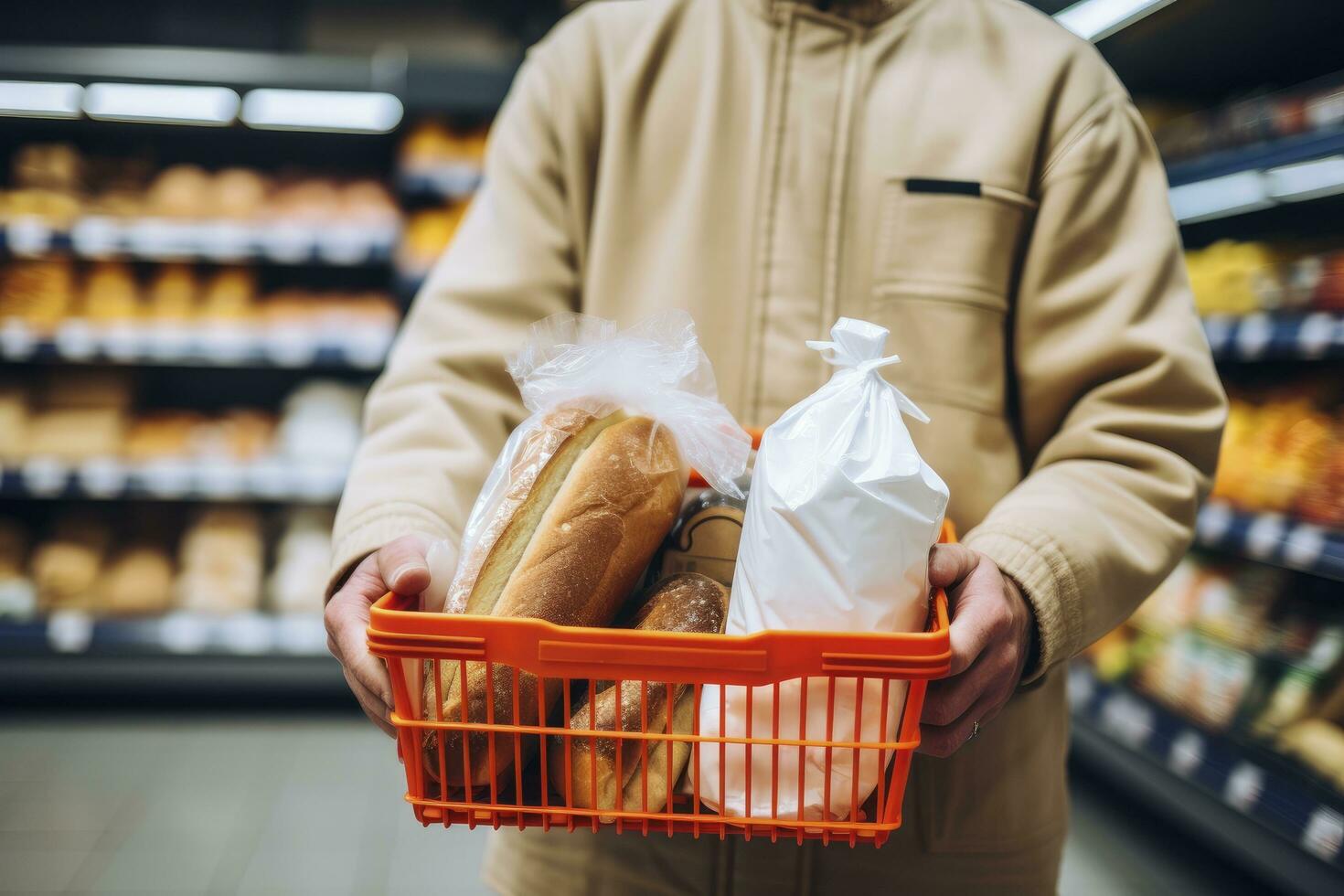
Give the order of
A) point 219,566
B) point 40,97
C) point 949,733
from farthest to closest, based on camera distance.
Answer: point 219,566 → point 40,97 → point 949,733

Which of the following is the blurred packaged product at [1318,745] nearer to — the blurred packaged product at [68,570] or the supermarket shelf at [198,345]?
the supermarket shelf at [198,345]

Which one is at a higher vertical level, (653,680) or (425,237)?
(653,680)

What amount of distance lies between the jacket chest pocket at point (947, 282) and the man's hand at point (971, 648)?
0.30 meters

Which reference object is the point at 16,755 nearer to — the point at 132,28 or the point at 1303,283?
the point at 132,28

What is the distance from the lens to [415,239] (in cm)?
347

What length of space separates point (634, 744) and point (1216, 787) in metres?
2.25

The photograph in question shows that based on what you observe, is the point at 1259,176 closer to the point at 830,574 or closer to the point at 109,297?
the point at 830,574

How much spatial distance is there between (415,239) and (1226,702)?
3.05 m

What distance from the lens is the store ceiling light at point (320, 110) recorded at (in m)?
3.14

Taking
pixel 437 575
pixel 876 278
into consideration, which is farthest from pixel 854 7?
pixel 437 575

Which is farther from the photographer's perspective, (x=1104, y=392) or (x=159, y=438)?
(x=159, y=438)

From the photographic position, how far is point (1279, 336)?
227 cm

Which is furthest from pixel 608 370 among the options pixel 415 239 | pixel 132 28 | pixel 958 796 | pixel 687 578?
pixel 132 28

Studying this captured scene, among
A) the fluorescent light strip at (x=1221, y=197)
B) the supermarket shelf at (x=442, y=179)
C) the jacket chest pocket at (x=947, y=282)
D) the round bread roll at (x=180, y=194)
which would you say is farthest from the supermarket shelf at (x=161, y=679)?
the fluorescent light strip at (x=1221, y=197)
